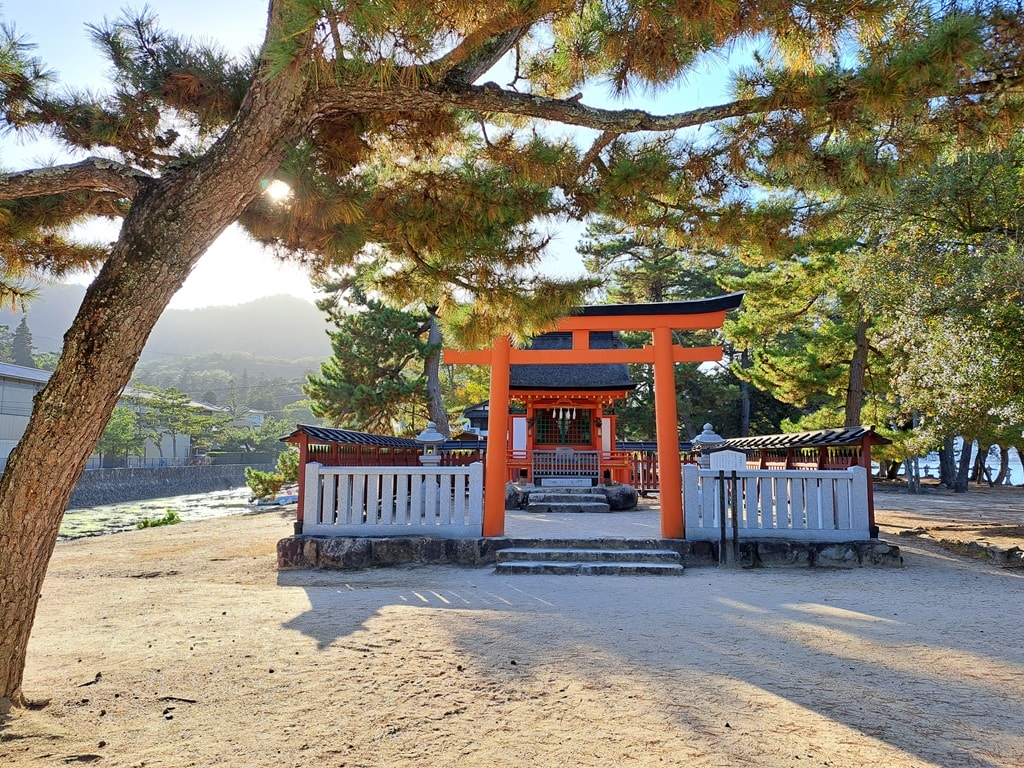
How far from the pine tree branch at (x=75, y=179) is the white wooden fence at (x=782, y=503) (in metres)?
6.27

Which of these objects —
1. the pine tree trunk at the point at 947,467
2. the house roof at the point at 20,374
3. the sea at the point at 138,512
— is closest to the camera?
Result: the sea at the point at 138,512

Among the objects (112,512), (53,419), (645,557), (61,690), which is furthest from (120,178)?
(112,512)

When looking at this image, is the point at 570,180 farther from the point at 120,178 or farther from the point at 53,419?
the point at 53,419

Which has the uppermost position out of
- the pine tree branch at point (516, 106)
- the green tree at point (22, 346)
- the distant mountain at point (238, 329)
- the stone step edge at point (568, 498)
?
the distant mountain at point (238, 329)

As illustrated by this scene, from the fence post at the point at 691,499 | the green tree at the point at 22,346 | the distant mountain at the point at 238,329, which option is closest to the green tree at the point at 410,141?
the fence post at the point at 691,499

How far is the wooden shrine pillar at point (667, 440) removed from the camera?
7555mm

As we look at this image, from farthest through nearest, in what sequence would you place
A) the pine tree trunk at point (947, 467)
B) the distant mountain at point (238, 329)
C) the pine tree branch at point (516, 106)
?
the distant mountain at point (238, 329) < the pine tree trunk at point (947, 467) < the pine tree branch at point (516, 106)

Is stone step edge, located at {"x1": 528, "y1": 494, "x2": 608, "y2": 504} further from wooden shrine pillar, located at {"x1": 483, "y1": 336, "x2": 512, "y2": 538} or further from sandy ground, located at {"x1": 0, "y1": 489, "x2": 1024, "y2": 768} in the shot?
sandy ground, located at {"x1": 0, "y1": 489, "x2": 1024, "y2": 768}

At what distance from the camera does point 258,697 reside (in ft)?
9.28

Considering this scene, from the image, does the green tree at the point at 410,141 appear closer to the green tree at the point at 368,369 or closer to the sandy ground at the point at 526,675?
the sandy ground at the point at 526,675

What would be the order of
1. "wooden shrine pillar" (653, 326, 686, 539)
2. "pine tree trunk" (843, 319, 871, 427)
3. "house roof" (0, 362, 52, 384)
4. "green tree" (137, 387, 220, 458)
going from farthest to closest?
"green tree" (137, 387, 220, 458) < "house roof" (0, 362, 52, 384) < "pine tree trunk" (843, 319, 871, 427) < "wooden shrine pillar" (653, 326, 686, 539)

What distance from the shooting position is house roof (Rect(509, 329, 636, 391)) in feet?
51.1

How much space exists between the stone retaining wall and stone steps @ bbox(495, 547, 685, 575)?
22091 mm

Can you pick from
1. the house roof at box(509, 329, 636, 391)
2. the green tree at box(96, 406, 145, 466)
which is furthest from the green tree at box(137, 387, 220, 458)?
the house roof at box(509, 329, 636, 391)
